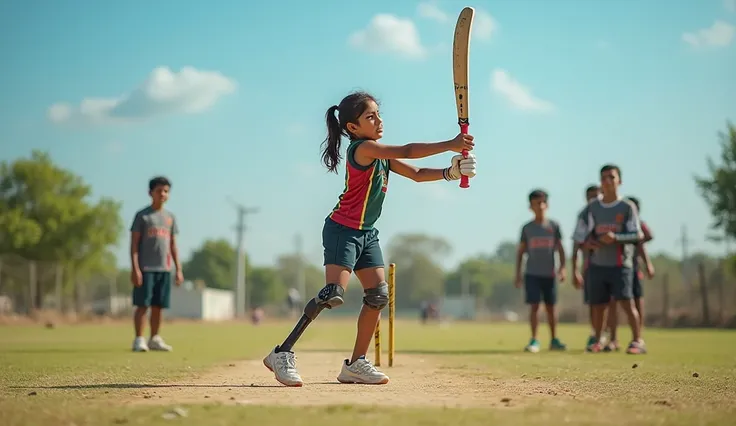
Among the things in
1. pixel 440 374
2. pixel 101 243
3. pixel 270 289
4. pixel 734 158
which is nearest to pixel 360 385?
pixel 440 374

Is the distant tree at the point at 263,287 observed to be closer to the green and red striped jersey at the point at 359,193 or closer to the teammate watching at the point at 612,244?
the teammate watching at the point at 612,244

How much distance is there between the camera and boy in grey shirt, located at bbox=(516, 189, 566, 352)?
1368 centimetres

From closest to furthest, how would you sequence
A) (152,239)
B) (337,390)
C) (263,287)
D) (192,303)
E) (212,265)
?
1. (337,390)
2. (152,239)
3. (192,303)
4. (212,265)
5. (263,287)

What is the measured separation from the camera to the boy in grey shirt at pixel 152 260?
12430 mm

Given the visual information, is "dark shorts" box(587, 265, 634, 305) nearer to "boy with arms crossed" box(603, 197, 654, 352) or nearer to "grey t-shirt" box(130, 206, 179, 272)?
"boy with arms crossed" box(603, 197, 654, 352)

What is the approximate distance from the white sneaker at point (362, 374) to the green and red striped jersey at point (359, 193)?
3.34ft

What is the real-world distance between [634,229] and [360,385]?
6446 millimetres

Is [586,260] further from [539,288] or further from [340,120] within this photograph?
[340,120]

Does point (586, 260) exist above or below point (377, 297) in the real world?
above

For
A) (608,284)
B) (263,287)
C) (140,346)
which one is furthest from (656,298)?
(263,287)

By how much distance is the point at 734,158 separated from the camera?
37.8m

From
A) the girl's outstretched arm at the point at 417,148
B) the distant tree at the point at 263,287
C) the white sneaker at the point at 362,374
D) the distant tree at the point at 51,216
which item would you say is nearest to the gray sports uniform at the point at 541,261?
the white sneaker at the point at 362,374

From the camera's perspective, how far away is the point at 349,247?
6.66 meters

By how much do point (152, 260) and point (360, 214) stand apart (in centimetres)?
659
